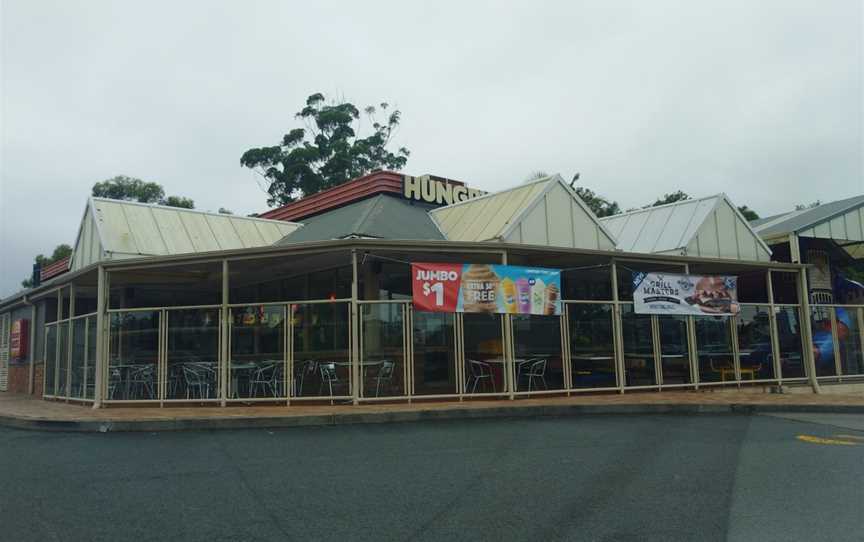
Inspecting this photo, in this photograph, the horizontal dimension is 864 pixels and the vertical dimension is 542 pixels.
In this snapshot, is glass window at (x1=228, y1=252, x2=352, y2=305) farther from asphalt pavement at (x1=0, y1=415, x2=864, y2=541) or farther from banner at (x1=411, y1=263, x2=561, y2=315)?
asphalt pavement at (x1=0, y1=415, x2=864, y2=541)

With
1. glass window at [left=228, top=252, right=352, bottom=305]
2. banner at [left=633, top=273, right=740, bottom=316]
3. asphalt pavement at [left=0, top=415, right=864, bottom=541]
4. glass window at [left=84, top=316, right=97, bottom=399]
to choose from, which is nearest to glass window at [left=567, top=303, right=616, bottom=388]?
banner at [left=633, top=273, right=740, bottom=316]

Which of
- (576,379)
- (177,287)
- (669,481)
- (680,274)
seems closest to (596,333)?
(576,379)

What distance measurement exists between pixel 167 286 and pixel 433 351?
9333 mm

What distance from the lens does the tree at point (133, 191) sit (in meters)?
43.0

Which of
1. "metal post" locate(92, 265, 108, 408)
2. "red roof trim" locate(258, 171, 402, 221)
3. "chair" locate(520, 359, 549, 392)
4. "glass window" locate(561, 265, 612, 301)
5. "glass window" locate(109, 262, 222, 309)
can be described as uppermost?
"red roof trim" locate(258, 171, 402, 221)

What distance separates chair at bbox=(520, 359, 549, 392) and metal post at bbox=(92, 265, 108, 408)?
28.6ft

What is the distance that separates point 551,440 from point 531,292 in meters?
5.24

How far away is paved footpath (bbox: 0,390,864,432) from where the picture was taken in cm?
1175

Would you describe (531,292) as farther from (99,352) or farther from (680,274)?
(99,352)

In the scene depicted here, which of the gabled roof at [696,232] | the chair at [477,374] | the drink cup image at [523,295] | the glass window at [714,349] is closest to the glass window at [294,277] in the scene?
the chair at [477,374]

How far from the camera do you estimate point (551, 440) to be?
32.2ft

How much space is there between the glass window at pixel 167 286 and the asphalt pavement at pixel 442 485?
565cm

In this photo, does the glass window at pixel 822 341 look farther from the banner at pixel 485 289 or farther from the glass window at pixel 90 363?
the glass window at pixel 90 363

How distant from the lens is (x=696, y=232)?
20.6 meters
